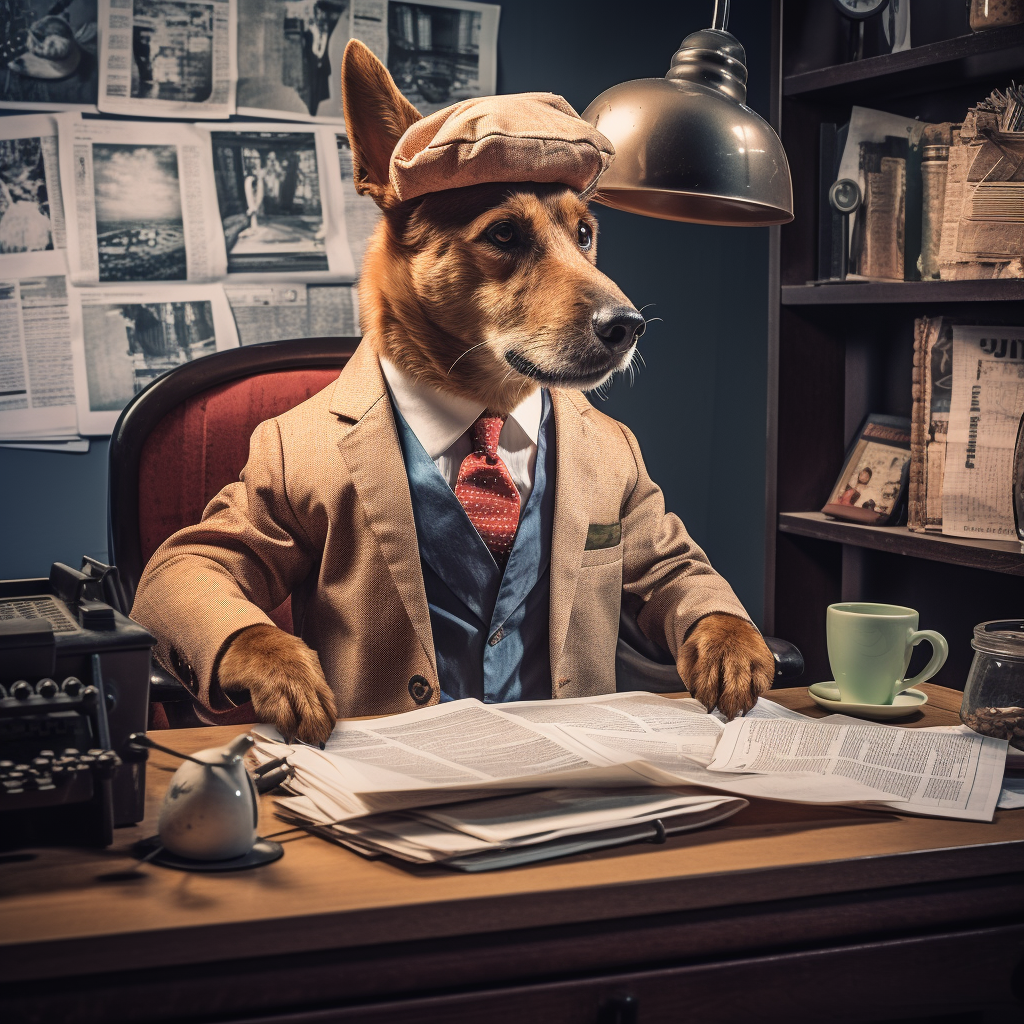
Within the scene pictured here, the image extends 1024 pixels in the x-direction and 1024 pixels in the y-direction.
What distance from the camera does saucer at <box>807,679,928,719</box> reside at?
1044mm

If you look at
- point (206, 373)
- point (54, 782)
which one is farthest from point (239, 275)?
point (54, 782)

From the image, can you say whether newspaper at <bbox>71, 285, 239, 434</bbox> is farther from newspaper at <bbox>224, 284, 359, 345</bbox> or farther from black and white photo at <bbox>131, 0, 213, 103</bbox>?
black and white photo at <bbox>131, 0, 213, 103</bbox>

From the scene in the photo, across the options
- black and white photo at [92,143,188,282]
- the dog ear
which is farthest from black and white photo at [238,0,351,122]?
the dog ear

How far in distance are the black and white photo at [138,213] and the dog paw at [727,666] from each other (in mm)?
1511

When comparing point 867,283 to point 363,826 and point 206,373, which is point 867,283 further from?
point 363,826

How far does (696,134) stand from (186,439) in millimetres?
807

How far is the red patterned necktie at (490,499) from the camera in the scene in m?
1.17

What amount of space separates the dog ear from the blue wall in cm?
128

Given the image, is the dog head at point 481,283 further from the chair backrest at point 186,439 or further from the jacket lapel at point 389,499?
the chair backrest at point 186,439

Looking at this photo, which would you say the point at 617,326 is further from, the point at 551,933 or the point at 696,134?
the point at 551,933

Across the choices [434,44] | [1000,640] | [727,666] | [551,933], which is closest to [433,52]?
[434,44]

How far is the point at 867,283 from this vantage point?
1.77 metres

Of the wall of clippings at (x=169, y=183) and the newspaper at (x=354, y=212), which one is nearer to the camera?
the wall of clippings at (x=169, y=183)

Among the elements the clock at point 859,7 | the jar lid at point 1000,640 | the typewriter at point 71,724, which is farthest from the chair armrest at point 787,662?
the clock at point 859,7
